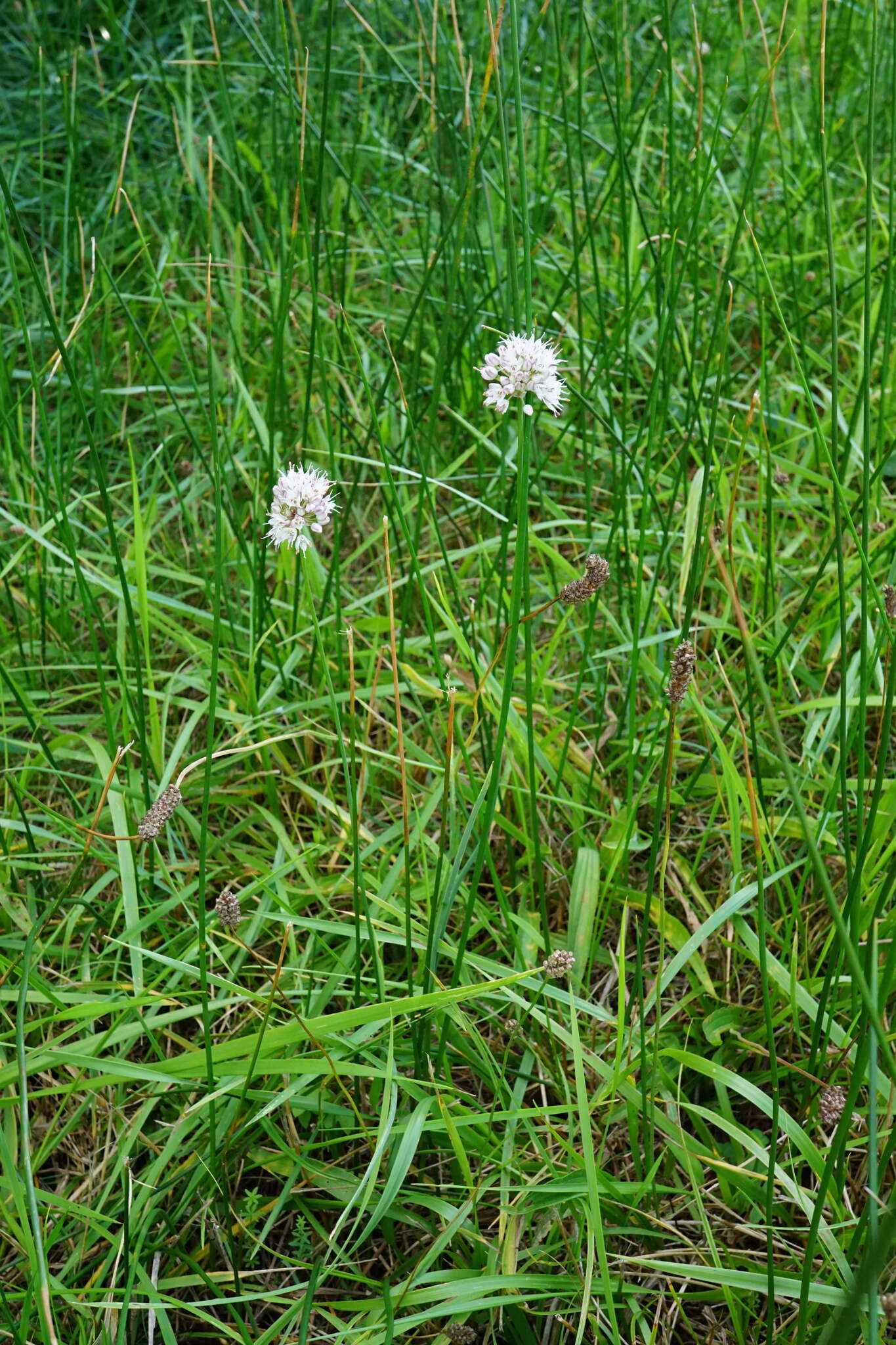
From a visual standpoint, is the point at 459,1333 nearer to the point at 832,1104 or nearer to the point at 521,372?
the point at 832,1104

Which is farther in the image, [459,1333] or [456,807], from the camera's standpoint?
[456,807]

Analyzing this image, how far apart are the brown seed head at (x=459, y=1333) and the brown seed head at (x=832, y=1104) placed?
362 mm

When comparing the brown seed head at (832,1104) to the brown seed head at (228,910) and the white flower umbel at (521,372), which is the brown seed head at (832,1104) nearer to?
the brown seed head at (228,910)

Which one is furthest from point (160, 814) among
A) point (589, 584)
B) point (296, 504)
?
point (589, 584)

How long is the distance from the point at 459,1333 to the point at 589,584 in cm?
67

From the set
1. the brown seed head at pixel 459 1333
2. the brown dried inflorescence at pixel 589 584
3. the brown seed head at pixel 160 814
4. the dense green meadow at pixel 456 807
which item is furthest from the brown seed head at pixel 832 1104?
the brown seed head at pixel 160 814

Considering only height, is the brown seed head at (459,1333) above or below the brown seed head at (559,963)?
below

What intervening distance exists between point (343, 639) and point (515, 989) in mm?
632

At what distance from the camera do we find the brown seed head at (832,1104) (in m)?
0.95

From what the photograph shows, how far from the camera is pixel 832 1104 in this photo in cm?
95

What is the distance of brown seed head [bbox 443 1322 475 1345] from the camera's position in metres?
0.92

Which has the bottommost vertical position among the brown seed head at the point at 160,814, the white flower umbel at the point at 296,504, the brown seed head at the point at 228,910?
the brown seed head at the point at 228,910

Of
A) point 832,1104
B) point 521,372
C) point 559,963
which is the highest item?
point 521,372

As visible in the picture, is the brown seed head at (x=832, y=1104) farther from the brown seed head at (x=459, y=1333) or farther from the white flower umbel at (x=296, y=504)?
the white flower umbel at (x=296, y=504)
